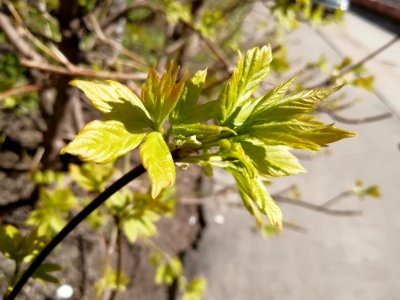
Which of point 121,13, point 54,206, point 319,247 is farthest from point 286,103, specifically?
point 319,247

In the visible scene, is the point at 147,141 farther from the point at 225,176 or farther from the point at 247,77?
the point at 225,176

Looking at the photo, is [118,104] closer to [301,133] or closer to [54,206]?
[301,133]

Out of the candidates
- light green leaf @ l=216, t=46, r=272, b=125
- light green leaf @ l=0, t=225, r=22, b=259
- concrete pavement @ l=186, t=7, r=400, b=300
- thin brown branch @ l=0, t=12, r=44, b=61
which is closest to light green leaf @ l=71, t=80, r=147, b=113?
light green leaf @ l=216, t=46, r=272, b=125

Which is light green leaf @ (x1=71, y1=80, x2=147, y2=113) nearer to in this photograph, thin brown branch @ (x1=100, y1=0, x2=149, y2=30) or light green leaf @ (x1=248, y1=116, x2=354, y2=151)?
light green leaf @ (x1=248, y1=116, x2=354, y2=151)

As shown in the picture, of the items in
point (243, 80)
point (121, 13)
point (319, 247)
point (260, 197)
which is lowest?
point (319, 247)

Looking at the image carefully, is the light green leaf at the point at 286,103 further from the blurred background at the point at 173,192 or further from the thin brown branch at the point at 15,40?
the thin brown branch at the point at 15,40
